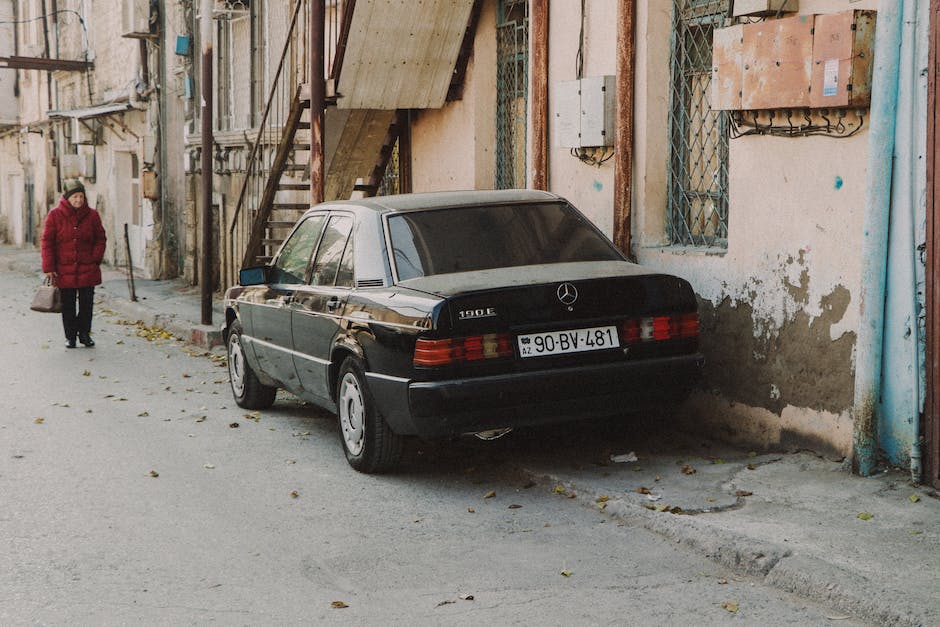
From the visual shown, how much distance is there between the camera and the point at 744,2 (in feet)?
22.8

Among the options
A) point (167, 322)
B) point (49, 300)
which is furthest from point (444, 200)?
point (167, 322)

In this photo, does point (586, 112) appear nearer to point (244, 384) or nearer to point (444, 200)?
point (444, 200)

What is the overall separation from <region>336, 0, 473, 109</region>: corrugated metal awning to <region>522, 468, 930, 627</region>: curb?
265 inches

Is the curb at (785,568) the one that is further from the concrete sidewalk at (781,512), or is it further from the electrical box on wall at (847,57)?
the electrical box on wall at (847,57)

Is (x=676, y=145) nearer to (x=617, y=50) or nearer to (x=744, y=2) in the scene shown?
(x=617, y=50)

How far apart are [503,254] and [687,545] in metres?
2.28

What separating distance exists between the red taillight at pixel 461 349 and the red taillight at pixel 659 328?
0.71 metres

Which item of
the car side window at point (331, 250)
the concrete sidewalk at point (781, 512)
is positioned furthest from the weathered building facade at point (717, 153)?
the car side window at point (331, 250)

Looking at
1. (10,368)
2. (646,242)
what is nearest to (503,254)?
(646,242)

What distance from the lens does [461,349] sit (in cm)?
611

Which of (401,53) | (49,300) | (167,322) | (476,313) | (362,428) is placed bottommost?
(167,322)

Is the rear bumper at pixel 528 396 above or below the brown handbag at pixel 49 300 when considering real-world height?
above

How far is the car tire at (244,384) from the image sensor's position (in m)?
9.09

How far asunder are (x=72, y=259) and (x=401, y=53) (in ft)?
14.4
